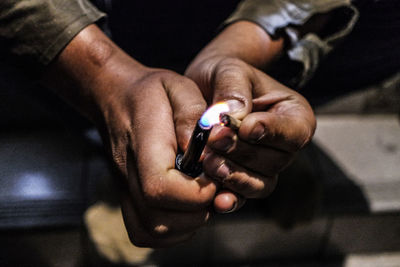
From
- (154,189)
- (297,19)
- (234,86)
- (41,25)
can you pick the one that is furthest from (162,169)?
(297,19)

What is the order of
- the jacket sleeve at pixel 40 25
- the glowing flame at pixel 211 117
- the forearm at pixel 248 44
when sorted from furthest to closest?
the forearm at pixel 248 44 < the jacket sleeve at pixel 40 25 < the glowing flame at pixel 211 117

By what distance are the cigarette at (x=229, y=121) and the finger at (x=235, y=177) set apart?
43mm

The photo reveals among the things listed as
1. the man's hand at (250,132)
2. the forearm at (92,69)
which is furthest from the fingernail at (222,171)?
the forearm at (92,69)

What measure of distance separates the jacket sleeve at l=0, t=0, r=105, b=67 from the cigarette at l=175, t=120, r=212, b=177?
223 millimetres

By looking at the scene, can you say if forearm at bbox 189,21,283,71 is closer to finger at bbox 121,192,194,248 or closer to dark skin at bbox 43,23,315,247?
dark skin at bbox 43,23,315,247

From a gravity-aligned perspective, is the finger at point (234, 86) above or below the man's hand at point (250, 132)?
above

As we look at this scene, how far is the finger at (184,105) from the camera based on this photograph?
0.42 metres

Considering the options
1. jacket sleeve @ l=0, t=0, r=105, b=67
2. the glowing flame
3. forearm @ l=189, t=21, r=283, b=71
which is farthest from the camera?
forearm @ l=189, t=21, r=283, b=71

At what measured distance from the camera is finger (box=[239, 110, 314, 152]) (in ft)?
1.27

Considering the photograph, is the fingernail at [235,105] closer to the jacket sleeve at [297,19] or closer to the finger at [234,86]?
the finger at [234,86]

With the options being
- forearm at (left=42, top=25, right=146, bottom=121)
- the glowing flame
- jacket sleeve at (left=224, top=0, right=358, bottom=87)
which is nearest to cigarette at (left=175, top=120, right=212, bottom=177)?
the glowing flame

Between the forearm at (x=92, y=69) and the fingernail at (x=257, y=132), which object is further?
the forearm at (x=92, y=69)

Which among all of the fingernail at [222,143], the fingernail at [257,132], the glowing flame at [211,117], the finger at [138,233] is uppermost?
the glowing flame at [211,117]

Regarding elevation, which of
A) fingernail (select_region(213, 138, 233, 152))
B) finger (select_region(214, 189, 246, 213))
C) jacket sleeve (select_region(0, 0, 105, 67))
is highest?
jacket sleeve (select_region(0, 0, 105, 67))
